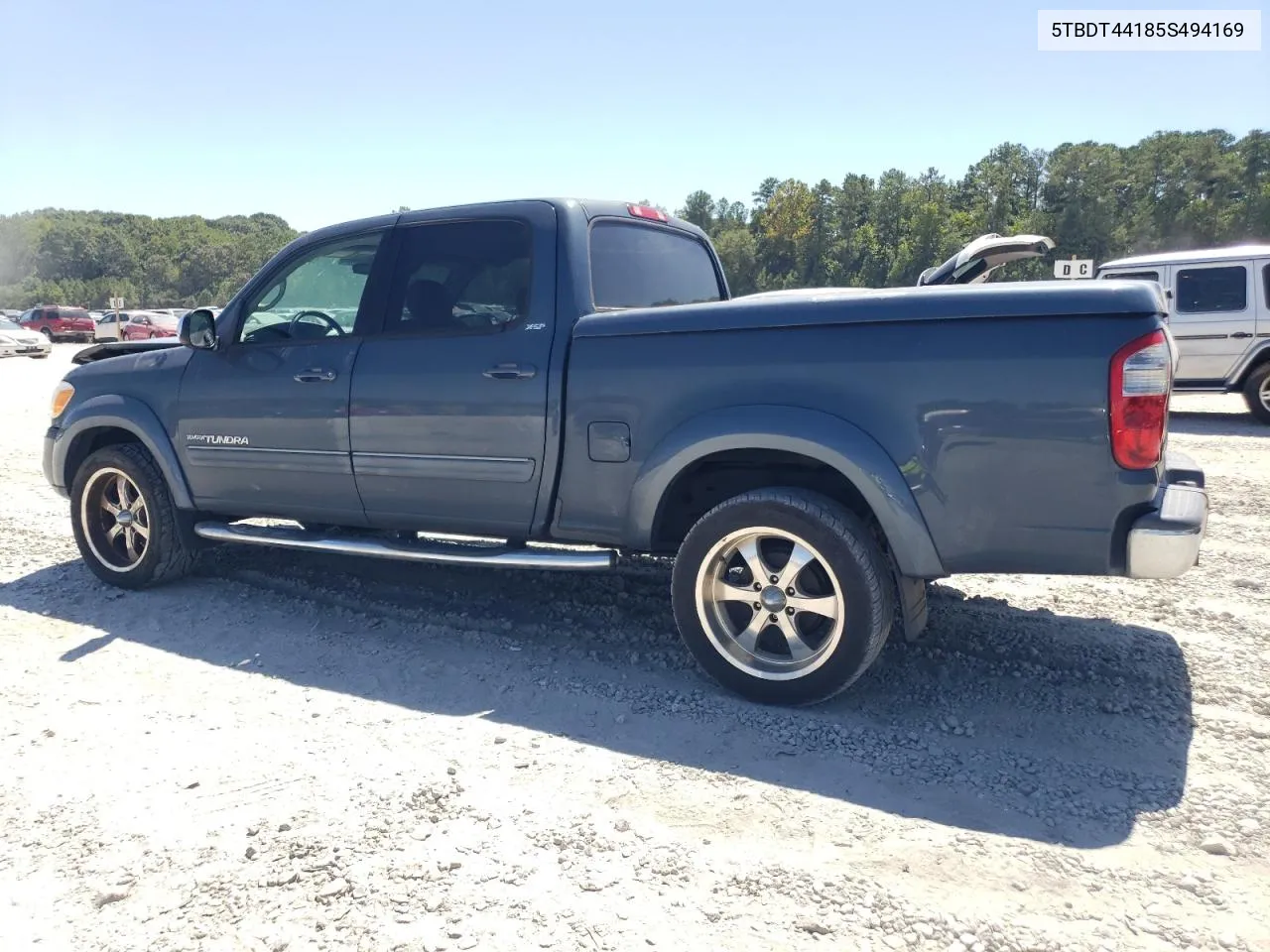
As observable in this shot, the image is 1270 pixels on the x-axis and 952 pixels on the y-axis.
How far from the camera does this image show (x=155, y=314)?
39156 mm

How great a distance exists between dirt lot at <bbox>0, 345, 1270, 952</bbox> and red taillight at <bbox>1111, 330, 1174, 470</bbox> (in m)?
1.05

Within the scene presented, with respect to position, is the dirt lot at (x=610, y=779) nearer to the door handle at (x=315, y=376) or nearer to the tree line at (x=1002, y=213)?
the door handle at (x=315, y=376)

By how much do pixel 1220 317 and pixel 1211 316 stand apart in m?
0.09

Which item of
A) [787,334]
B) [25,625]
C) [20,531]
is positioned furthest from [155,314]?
[787,334]

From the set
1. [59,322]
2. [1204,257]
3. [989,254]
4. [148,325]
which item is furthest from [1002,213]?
[989,254]

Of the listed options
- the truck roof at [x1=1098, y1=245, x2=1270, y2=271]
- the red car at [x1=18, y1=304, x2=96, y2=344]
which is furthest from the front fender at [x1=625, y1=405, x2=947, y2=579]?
the red car at [x1=18, y1=304, x2=96, y2=344]

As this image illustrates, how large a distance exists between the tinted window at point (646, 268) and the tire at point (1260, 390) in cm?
898

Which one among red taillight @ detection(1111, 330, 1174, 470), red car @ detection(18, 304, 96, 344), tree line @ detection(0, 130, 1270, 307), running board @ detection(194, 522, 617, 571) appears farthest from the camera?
tree line @ detection(0, 130, 1270, 307)

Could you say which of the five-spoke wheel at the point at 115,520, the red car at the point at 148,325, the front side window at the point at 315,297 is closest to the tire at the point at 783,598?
the front side window at the point at 315,297

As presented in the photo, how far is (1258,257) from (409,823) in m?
12.2

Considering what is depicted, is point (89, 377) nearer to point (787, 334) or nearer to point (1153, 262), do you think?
point (787, 334)

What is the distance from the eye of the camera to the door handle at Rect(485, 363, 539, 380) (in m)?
3.93

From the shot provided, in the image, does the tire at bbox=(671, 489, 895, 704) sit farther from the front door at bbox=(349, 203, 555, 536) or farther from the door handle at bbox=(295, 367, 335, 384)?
the door handle at bbox=(295, 367, 335, 384)

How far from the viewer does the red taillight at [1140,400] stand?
114 inches
